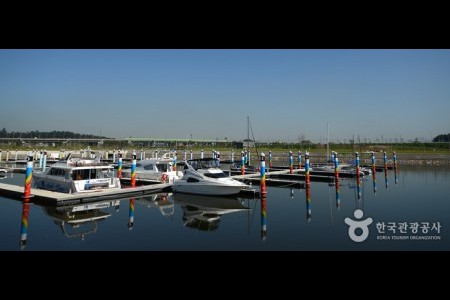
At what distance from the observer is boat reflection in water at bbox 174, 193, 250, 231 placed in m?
11.6

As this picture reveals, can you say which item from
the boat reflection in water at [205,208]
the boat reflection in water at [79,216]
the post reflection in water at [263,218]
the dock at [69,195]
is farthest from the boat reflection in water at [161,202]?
the post reflection in water at [263,218]

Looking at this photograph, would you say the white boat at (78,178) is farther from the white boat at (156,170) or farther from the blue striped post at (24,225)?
the white boat at (156,170)

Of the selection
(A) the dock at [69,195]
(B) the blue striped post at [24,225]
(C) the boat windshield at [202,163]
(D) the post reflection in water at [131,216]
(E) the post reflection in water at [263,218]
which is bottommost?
(E) the post reflection in water at [263,218]

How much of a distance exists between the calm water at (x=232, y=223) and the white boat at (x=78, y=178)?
1.47 meters

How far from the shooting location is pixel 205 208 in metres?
14.2

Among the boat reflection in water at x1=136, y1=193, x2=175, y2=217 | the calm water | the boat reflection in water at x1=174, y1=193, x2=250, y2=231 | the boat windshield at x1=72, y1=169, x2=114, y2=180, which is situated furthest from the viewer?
the boat windshield at x1=72, y1=169, x2=114, y2=180

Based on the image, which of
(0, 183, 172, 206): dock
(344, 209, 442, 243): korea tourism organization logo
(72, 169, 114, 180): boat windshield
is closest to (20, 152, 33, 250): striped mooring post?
(0, 183, 172, 206): dock

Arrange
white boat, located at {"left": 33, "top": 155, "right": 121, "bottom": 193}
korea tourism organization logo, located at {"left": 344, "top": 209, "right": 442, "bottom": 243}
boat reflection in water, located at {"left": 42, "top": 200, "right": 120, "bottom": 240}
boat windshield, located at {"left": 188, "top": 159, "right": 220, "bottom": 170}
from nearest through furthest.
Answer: korea tourism organization logo, located at {"left": 344, "top": 209, "right": 442, "bottom": 243} → boat reflection in water, located at {"left": 42, "top": 200, "right": 120, "bottom": 240} → white boat, located at {"left": 33, "top": 155, "right": 121, "bottom": 193} → boat windshield, located at {"left": 188, "top": 159, "right": 220, "bottom": 170}

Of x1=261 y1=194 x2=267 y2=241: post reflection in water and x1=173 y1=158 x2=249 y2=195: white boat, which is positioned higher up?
x1=173 y1=158 x2=249 y2=195: white boat

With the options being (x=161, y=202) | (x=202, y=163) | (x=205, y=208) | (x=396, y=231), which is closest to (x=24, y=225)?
(x=161, y=202)

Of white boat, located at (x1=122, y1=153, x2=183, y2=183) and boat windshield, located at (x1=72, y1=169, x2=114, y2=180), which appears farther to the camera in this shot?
white boat, located at (x1=122, y1=153, x2=183, y2=183)

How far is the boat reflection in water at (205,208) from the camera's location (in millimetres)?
11555

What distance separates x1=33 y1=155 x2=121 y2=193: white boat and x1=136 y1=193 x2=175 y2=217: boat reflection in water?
1.90 metres

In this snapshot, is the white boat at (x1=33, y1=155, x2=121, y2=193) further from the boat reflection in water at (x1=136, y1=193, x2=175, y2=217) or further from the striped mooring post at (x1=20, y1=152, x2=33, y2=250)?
the boat reflection in water at (x1=136, y1=193, x2=175, y2=217)
